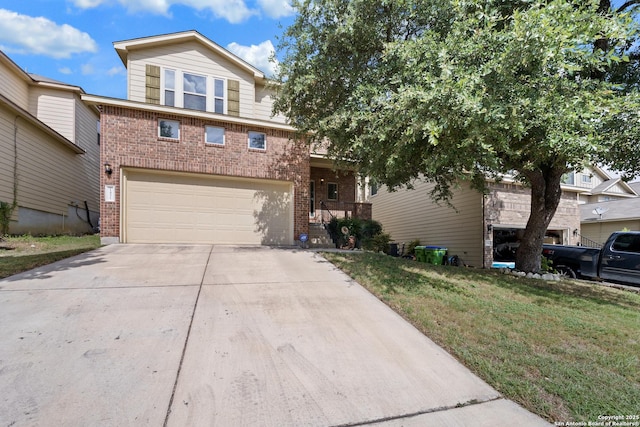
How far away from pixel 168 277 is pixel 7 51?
518 inches

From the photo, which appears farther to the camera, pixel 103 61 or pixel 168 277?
pixel 103 61

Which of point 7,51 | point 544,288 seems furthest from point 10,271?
point 7,51

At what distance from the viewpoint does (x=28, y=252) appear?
24.5 feet

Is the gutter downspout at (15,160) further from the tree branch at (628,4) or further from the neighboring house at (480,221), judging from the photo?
the tree branch at (628,4)

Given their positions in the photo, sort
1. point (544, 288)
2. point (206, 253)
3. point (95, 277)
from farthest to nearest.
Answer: point (206, 253)
point (544, 288)
point (95, 277)

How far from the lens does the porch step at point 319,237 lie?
1130 cm

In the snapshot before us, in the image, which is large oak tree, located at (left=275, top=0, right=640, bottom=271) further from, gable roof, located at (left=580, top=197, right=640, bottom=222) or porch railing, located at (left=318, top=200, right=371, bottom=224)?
gable roof, located at (left=580, top=197, right=640, bottom=222)

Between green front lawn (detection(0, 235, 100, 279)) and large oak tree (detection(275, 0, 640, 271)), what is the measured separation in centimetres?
610

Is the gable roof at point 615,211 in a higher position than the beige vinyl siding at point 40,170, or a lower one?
lower

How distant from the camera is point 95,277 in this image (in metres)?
5.23

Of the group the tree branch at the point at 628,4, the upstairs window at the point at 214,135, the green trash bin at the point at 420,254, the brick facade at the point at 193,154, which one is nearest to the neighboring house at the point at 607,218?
the green trash bin at the point at 420,254

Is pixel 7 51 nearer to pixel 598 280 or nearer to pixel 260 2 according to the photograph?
pixel 260 2

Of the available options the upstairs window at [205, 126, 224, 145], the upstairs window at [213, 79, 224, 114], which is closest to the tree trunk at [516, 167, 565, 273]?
the upstairs window at [205, 126, 224, 145]

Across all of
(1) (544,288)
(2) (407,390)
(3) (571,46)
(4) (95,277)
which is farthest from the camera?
(1) (544,288)
